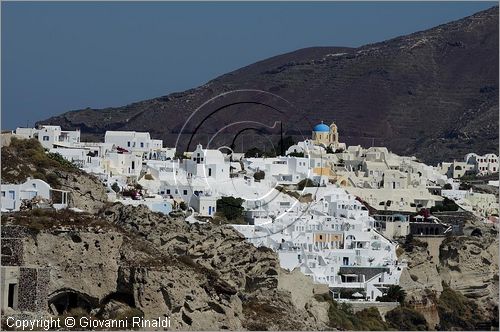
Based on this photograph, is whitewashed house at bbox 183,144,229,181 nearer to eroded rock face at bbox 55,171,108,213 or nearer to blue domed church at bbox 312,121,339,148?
eroded rock face at bbox 55,171,108,213

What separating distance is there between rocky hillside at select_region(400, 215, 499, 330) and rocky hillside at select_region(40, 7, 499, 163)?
59932 mm

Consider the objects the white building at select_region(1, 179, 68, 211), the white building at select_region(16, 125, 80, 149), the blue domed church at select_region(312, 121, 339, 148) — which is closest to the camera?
the white building at select_region(1, 179, 68, 211)

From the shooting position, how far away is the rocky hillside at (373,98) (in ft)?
448

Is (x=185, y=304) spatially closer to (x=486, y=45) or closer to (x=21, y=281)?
(x=21, y=281)

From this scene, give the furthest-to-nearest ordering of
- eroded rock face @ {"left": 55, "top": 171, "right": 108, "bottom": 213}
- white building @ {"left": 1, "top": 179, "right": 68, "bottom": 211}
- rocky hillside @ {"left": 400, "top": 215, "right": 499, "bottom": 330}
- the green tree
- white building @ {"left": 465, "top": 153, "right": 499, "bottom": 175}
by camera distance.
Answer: white building @ {"left": 465, "top": 153, "right": 499, "bottom": 175}
the green tree
rocky hillside @ {"left": 400, "top": 215, "right": 499, "bottom": 330}
eroded rock face @ {"left": 55, "top": 171, "right": 108, "bottom": 213}
white building @ {"left": 1, "top": 179, "right": 68, "bottom": 211}

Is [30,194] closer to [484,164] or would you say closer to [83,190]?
[83,190]

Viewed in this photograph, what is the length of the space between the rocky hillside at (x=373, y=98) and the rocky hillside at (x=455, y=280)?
59.9m

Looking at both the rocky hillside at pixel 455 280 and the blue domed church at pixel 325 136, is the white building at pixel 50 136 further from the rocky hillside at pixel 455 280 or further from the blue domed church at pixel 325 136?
the blue domed church at pixel 325 136

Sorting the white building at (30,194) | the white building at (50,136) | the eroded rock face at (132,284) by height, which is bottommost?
the eroded rock face at (132,284)

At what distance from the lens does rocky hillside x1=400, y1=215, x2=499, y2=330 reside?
50281 millimetres

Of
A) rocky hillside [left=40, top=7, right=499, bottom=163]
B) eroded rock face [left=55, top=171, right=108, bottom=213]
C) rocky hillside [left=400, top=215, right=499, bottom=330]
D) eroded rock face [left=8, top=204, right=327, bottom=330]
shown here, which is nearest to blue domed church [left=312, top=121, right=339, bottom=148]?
rocky hillside [left=40, top=7, right=499, bottom=163]

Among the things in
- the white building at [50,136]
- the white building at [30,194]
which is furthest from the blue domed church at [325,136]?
the white building at [30,194]

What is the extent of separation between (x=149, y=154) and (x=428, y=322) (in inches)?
890

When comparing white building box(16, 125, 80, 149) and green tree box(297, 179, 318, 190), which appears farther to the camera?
green tree box(297, 179, 318, 190)
